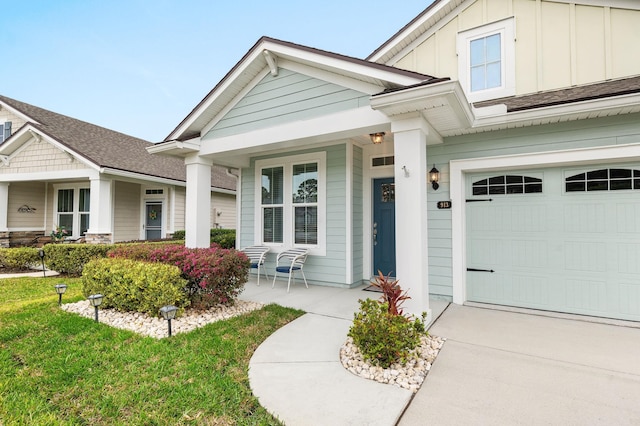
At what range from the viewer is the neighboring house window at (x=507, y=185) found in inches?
188

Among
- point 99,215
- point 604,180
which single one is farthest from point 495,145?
point 99,215

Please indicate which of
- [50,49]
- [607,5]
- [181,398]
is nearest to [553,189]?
[607,5]

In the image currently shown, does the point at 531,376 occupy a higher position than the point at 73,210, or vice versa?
the point at 73,210

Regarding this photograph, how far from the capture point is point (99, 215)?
8.98 meters

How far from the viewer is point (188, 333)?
375 cm

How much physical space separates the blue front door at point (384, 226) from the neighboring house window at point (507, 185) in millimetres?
1640

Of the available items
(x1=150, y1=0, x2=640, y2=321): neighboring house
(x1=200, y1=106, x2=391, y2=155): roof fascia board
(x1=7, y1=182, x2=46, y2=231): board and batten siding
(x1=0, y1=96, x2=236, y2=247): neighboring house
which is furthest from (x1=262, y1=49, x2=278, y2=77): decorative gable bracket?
(x1=7, y1=182, x2=46, y2=231): board and batten siding

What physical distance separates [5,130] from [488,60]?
16496mm

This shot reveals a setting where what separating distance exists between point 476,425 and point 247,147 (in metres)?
4.92

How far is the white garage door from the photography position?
167 inches

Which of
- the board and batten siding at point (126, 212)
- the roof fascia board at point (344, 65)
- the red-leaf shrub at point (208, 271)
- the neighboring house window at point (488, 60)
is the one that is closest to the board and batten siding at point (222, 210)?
the board and batten siding at point (126, 212)

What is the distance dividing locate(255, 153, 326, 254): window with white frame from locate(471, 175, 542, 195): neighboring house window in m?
2.91

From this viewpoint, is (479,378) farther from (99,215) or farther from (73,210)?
(73,210)

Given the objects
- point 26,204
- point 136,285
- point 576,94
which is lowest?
point 136,285
